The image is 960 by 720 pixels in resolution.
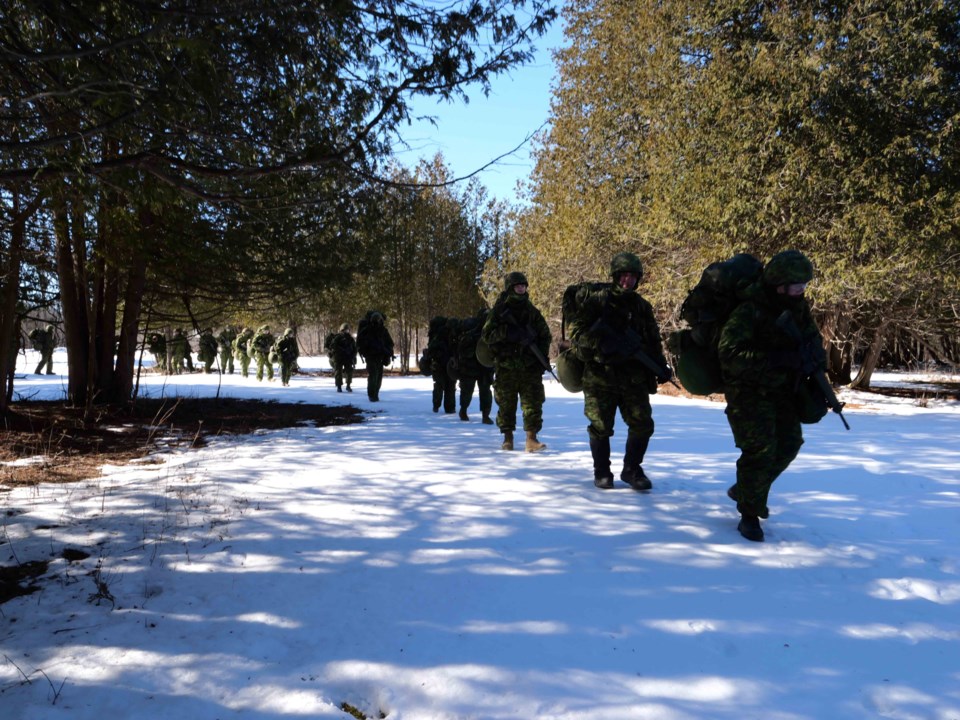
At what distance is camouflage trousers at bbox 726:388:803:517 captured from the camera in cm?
358

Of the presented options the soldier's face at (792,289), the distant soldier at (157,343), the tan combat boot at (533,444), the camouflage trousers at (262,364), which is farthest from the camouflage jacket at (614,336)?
the camouflage trousers at (262,364)

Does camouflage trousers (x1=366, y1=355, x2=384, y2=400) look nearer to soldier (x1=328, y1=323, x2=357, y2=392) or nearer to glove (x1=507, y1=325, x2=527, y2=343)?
soldier (x1=328, y1=323, x2=357, y2=392)

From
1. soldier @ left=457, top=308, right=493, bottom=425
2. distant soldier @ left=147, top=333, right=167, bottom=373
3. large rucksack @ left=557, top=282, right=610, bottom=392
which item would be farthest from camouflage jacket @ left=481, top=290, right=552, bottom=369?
distant soldier @ left=147, top=333, right=167, bottom=373

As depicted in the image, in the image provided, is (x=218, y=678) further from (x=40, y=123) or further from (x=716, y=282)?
(x=40, y=123)

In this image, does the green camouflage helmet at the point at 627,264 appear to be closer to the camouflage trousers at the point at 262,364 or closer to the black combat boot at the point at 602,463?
the black combat boot at the point at 602,463

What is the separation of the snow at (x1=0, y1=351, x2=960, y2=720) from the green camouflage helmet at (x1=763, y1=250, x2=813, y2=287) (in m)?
1.67

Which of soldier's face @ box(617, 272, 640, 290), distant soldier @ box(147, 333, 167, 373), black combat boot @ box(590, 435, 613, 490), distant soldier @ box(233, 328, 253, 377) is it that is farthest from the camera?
distant soldier @ box(233, 328, 253, 377)

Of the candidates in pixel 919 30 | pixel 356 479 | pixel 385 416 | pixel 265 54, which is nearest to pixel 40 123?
pixel 265 54

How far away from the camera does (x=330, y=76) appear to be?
427 cm

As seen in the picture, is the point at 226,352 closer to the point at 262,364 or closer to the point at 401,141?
the point at 262,364

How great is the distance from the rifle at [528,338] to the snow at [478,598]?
→ 1.42 metres

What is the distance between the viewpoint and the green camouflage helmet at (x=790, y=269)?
3.42 meters

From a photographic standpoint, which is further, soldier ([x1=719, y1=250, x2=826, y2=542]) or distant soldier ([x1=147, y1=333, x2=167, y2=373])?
distant soldier ([x1=147, y1=333, x2=167, y2=373])

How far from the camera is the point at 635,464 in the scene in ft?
15.5
